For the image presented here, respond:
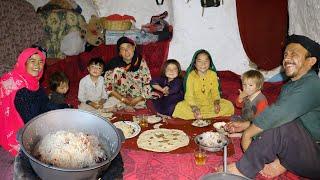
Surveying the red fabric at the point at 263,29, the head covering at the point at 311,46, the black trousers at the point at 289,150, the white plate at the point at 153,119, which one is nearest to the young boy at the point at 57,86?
the white plate at the point at 153,119

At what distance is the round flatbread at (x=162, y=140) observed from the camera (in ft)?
11.4

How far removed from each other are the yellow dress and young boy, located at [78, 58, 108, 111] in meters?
0.91

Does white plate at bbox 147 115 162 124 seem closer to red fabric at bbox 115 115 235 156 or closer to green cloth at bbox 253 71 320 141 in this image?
red fabric at bbox 115 115 235 156

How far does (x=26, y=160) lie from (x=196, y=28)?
140 inches

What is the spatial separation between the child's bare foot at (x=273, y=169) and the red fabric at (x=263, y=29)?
2569 millimetres

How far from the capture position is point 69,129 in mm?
2658

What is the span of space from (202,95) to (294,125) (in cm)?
168

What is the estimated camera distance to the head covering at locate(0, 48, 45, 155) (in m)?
3.18

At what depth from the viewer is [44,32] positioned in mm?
5723

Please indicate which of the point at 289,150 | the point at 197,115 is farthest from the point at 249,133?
the point at 197,115

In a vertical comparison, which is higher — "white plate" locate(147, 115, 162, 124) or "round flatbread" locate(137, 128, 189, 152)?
"white plate" locate(147, 115, 162, 124)

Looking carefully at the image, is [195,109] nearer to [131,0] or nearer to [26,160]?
[26,160]

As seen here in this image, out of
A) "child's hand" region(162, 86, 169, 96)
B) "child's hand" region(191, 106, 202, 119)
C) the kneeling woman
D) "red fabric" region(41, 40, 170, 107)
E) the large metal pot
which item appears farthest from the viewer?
"red fabric" region(41, 40, 170, 107)

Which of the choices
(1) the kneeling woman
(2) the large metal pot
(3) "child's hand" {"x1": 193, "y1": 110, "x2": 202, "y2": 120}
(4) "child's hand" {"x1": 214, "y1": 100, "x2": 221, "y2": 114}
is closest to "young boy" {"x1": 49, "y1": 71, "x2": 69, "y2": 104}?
(1) the kneeling woman
